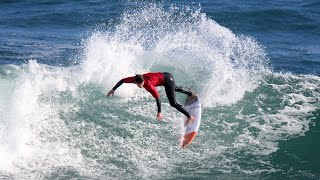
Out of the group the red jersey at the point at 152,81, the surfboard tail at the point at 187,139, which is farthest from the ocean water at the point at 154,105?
the red jersey at the point at 152,81

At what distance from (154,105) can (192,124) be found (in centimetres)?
Result: 284

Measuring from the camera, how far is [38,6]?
32.9 meters

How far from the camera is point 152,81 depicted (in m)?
12.9

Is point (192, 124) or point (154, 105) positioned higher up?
point (192, 124)

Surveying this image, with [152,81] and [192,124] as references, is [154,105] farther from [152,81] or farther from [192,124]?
[152,81]

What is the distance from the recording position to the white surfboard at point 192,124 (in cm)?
1326

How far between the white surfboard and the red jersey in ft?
4.57

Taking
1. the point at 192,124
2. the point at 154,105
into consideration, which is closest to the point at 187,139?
the point at 192,124

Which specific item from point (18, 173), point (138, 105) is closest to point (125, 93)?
point (138, 105)

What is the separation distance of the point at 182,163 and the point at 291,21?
18.5 metres

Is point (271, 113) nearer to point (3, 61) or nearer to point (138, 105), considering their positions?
point (138, 105)

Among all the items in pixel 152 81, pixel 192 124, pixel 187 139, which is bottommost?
pixel 187 139

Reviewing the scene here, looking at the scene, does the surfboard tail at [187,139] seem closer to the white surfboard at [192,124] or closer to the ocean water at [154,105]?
the white surfboard at [192,124]

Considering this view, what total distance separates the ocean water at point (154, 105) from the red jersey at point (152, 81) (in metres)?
1.71
